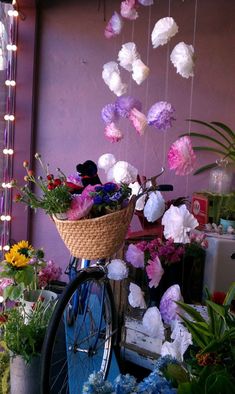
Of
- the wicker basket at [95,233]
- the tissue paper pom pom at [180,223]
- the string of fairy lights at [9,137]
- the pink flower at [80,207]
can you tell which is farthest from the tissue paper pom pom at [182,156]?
the string of fairy lights at [9,137]

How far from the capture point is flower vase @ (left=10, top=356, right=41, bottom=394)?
1.76 m

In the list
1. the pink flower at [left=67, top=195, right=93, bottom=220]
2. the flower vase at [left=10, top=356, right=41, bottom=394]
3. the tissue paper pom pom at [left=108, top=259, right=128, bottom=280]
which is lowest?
the flower vase at [left=10, top=356, right=41, bottom=394]

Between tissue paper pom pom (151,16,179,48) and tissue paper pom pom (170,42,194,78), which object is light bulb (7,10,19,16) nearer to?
tissue paper pom pom (151,16,179,48)

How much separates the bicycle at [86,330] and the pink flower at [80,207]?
0.18m

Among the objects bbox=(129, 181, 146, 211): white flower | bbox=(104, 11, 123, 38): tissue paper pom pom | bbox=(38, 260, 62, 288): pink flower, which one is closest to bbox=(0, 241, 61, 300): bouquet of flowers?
bbox=(38, 260, 62, 288): pink flower

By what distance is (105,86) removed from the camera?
3.09 meters

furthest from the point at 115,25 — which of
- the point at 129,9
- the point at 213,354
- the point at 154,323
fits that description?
the point at 213,354

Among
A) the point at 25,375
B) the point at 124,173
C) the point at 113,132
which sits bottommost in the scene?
the point at 25,375

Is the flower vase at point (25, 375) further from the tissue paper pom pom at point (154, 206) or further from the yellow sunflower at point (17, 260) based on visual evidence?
the tissue paper pom pom at point (154, 206)

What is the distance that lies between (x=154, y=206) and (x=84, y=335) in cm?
71

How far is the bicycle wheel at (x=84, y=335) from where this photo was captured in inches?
74.2

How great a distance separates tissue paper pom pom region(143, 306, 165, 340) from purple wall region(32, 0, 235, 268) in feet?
4.05

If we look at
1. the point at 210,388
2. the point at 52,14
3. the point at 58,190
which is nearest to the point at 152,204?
the point at 58,190

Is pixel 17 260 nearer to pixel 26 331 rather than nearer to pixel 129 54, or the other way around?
pixel 26 331
